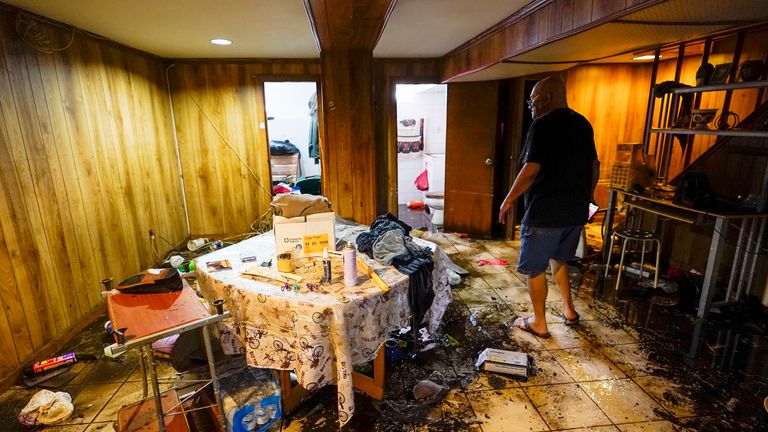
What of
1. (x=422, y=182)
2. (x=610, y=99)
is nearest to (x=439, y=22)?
(x=610, y=99)

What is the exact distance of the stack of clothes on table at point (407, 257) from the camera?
75.6 inches

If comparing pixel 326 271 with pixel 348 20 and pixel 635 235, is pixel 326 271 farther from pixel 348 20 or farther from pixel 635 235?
pixel 635 235

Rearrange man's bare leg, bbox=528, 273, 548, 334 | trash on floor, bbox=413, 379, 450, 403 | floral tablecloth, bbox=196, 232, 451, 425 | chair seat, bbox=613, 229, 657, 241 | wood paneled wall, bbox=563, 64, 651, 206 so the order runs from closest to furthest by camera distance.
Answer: floral tablecloth, bbox=196, 232, 451, 425
trash on floor, bbox=413, 379, 450, 403
man's bare leg, bbox=528, 273, 548, 334
chair seat, bbox=613, 229, 657, 241
wood paneled wall, bbox=563, 64, 651, 206

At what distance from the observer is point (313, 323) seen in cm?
157

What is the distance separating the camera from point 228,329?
1.82 meters

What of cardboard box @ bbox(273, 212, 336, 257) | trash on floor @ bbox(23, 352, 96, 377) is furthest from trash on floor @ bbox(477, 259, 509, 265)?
trash on floor @ bbox(23, 352, 96, 377)

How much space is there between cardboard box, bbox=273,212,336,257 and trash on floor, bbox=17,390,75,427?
1351 millimetres

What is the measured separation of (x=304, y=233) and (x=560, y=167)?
1504 mm

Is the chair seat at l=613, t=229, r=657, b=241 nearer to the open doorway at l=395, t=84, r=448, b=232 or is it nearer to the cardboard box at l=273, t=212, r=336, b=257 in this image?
the cardboard box at l=273, t=212, r=336, b=257

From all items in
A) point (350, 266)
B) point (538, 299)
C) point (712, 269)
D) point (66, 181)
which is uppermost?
point (66, 181)

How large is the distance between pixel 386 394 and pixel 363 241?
2.70 ft

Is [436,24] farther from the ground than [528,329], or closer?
farther from the ground

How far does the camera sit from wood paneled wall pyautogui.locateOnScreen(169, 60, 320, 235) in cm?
452

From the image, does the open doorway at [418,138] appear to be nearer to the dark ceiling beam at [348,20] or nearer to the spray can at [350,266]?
the dark ceiling beam at [348,20]
